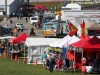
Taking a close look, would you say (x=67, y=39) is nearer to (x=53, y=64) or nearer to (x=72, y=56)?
(x=72, y=56)

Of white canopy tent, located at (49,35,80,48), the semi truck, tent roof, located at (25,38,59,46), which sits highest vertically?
white canopy tent, located at (49,35,80,48)

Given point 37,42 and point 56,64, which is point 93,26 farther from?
point 56,64

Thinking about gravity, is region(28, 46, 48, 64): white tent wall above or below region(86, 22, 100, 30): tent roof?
below

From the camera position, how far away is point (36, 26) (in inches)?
2559

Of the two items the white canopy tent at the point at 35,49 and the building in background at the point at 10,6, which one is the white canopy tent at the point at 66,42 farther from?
the building in background at the point at 10,6

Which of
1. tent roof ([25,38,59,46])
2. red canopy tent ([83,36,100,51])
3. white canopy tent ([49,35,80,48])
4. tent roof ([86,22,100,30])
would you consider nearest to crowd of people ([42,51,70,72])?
red canopy tent ([83,36,100,51])

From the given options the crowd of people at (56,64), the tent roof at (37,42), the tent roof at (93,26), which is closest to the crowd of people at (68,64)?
the crowd of people at (56,64)

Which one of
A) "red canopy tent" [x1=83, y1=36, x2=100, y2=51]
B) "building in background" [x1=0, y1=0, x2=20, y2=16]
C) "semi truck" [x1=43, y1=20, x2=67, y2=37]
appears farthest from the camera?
"building in background" [x1=0, y1=0, x2=20, y2=16]

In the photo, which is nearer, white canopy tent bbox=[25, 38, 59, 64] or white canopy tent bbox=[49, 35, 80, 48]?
white canopy tent bbox=[49, 35, 80, 48]

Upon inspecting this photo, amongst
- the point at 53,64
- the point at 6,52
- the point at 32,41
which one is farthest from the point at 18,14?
the point at 53,64

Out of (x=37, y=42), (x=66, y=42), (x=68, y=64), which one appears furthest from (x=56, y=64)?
(x=37, y=42)

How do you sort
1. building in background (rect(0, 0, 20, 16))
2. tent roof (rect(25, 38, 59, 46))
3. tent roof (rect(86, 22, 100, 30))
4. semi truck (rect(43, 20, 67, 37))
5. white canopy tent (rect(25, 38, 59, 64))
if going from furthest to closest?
building in background (rect(0, 0, 20, 16)), semi truck (rect(43, 20, 67, 37)), tent roof (rect(86, 22, 100, 30)), tent roof (rect(25, 38, 59, 46)), white canopy tent (rect(25, 38, 59, 64))

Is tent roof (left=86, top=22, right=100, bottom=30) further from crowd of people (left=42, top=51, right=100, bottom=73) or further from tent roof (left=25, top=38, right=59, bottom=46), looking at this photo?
crowd of people (left=42, top=51, right=100, bottom=73)

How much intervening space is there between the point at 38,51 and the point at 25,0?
65.1 m
